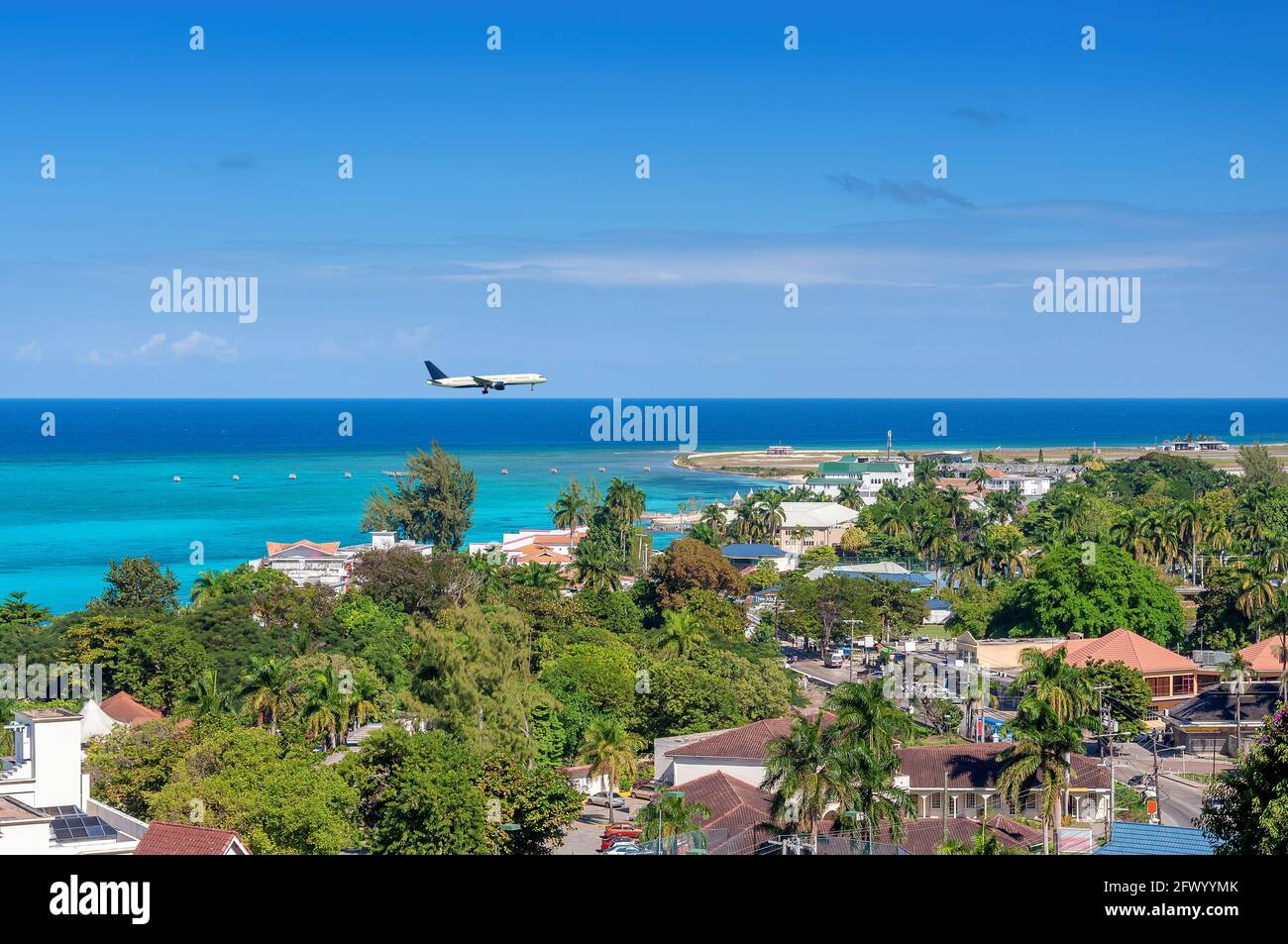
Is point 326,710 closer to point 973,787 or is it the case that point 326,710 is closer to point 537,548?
→ point 973,787

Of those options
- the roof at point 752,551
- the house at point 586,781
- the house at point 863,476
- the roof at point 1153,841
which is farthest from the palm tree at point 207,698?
the house at point 863,476

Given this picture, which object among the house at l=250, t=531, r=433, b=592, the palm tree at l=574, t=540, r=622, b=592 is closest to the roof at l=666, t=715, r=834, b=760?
the palm tree at l=574, t=540, r=622, b=592

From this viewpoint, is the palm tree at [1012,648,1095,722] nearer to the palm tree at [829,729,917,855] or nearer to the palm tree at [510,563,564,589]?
the palm tree at [829,729,917,855]

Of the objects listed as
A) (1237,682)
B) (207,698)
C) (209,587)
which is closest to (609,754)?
(207,698)

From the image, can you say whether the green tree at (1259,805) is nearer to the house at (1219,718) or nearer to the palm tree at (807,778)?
the palm tree at (807,778)

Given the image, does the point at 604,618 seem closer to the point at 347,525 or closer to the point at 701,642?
the point at 701,642
